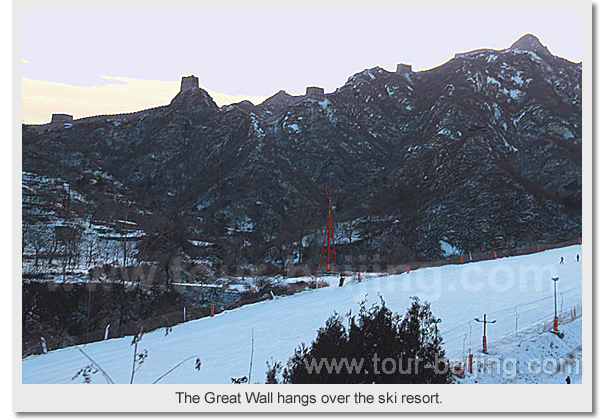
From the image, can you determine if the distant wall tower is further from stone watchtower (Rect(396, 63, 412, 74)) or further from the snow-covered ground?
the snow-covered ground

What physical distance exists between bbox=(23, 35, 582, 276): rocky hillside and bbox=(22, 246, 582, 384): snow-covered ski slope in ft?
84.6

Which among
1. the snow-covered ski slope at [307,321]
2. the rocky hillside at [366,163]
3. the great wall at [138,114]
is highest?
the great wall at [138,114]

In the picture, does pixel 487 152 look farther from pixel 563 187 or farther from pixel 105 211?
pixel 105 211

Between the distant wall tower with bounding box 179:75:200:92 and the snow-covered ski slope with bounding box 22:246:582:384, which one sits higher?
the distant wall tower with bounding box 179:75:200:92

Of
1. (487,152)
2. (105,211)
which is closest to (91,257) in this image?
(105,211)

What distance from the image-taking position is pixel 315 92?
110 m

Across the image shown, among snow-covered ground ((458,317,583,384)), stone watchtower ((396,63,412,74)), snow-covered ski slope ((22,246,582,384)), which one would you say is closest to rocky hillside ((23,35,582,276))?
stone watchtower ((396,63,412,74))

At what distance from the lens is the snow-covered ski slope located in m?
9.70

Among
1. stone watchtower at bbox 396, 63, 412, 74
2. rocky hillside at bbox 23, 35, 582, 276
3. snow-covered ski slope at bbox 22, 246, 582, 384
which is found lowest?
snow-covered ski slope at bbox 22, 246, 582, 384

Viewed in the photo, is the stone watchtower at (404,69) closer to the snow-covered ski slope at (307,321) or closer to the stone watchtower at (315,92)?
the stone watchtower at (315,92)

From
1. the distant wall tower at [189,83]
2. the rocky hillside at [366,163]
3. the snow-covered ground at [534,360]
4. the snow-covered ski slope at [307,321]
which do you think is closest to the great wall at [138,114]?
the distant wall tower at [189,83]

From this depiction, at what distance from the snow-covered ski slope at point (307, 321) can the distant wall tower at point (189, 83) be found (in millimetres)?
99631

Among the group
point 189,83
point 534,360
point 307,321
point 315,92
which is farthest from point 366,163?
point 534,360

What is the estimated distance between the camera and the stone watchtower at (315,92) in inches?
4242
